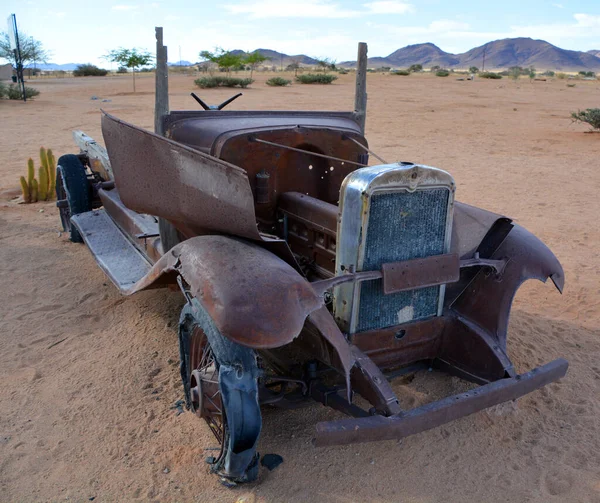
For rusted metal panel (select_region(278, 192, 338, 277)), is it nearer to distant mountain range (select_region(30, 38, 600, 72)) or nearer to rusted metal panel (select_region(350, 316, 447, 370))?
rusted metal panel (select_region(350, 316, 447, 370))

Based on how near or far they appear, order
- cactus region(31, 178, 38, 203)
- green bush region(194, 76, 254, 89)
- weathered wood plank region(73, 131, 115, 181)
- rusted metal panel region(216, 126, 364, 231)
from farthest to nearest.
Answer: green bush region(194, 76, 254, 89) → cactus region(31, 178, 38, 203) → weathered wood plank region(73, 131, 115, 181) → rusted metal panel region(216, 126, 364, 231)

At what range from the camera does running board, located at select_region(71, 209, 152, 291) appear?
419 cm

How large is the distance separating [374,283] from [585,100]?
81.5 feet

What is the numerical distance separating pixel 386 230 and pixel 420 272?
0.30 meters

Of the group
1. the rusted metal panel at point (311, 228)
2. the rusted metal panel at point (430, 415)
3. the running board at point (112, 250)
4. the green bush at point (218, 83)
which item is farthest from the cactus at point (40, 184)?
the green bush at point (218, 83)

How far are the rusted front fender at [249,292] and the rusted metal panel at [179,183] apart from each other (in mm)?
172

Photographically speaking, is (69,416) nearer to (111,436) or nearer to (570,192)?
(111,436)

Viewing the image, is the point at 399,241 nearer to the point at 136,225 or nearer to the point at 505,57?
the point at 136,225

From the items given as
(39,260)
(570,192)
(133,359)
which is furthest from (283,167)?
(570,192)

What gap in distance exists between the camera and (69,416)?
3.22 metres

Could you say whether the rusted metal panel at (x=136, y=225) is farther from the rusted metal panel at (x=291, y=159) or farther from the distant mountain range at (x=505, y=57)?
the distant mountain range at (x=505, y=57)

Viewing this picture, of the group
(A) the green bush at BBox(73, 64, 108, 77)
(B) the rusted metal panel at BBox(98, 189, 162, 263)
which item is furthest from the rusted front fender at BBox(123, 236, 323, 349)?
(A) the green bush at BBox(73, 64, 108, 77)

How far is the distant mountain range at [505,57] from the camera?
381 ft

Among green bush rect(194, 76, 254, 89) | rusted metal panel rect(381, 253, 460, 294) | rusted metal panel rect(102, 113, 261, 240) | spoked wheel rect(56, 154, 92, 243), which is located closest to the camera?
rusted metal panel rect(102, 113, 261, 240)
